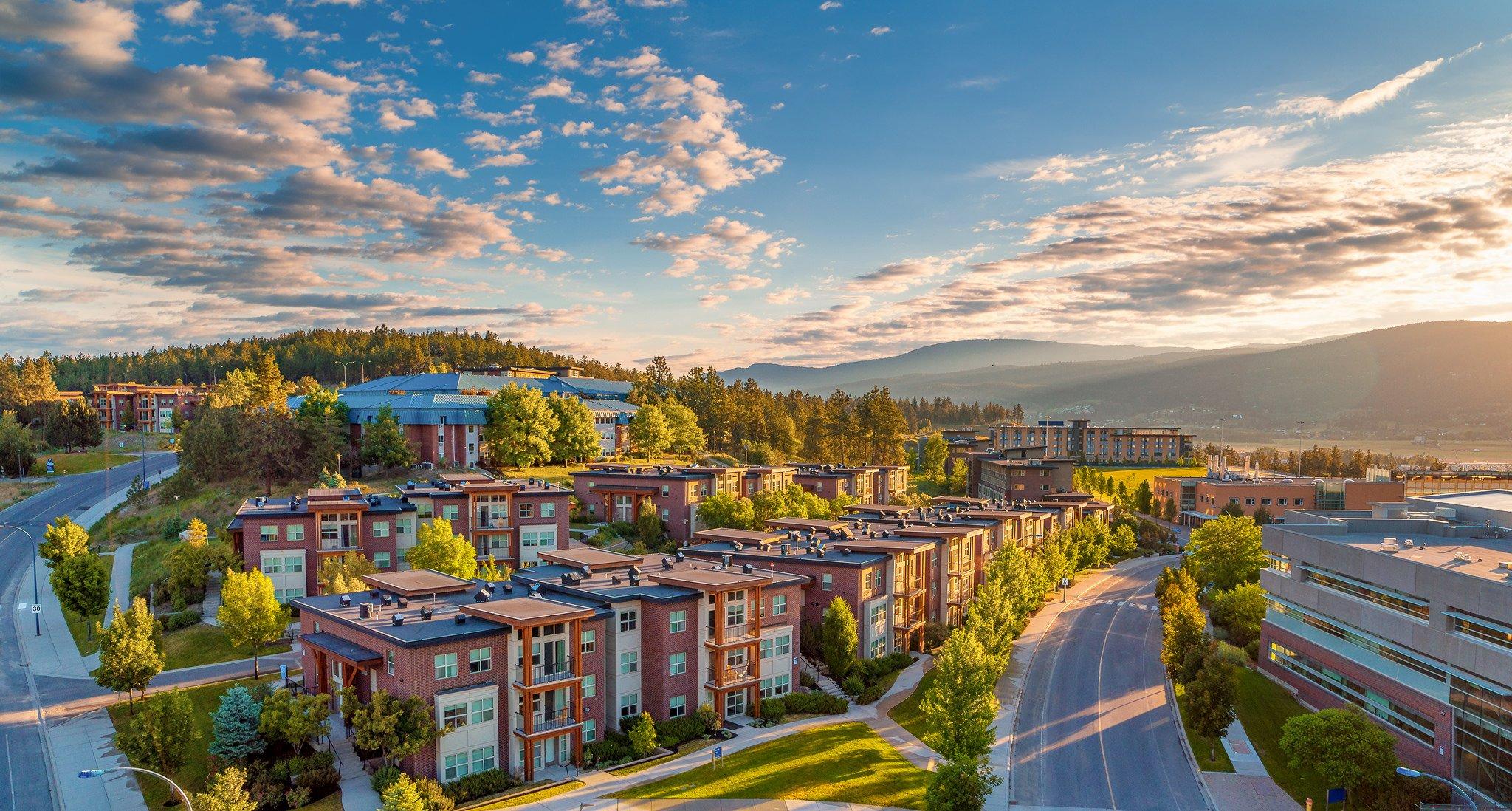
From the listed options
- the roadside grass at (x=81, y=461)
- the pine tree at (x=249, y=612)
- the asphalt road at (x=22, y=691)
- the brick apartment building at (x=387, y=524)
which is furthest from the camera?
the roadside grass at (x=81, y=461)

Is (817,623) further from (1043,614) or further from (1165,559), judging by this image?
(1165,559)

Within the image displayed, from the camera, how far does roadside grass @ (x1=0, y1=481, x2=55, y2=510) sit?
10763cm

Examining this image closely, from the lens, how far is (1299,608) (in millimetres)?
55125

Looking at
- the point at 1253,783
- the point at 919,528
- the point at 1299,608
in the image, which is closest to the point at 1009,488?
the point at 919,528

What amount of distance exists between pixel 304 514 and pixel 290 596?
18.9 feet

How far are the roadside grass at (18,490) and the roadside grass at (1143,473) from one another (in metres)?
165

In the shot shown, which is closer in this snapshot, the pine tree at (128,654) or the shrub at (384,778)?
the shrub at (384,778)

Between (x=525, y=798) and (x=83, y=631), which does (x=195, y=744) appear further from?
(x=83, y=631)

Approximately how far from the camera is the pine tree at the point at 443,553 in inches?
2259

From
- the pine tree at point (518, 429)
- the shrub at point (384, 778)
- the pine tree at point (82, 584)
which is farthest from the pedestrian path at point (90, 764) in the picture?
the pine tree at point (518, 429)

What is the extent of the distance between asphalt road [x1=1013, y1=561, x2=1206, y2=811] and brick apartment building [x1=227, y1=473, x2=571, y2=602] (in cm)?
4091

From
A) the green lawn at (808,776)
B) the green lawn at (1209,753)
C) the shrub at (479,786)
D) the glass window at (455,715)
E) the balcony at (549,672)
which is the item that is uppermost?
the balcony at (549,672)

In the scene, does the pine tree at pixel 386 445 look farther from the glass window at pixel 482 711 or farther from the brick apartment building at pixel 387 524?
the glass window at pixel 482 711

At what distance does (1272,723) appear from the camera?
2032 inches
